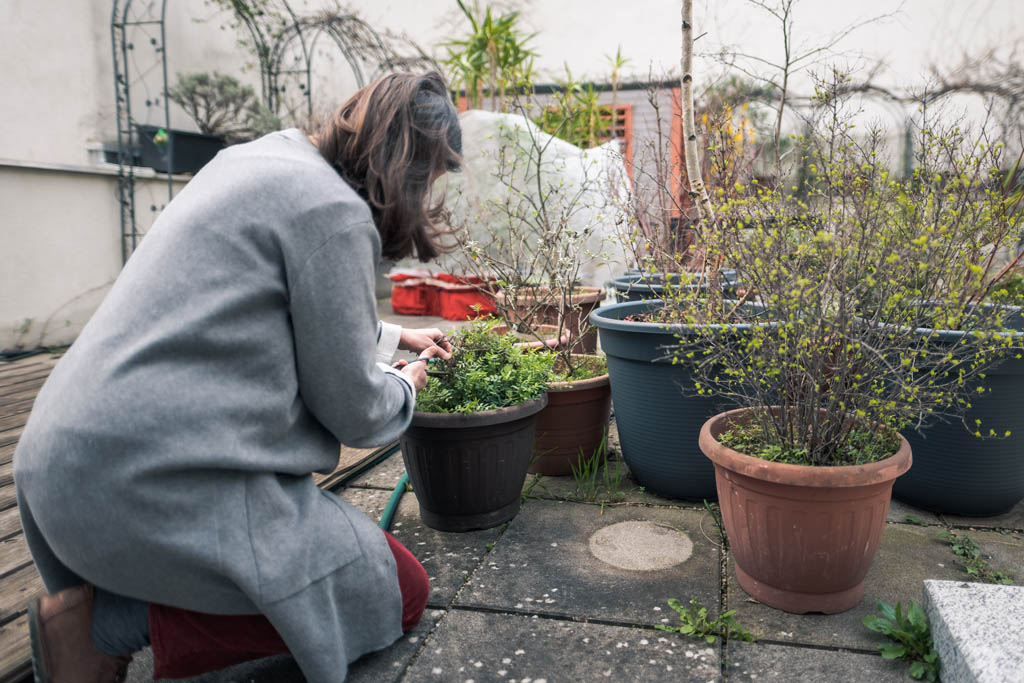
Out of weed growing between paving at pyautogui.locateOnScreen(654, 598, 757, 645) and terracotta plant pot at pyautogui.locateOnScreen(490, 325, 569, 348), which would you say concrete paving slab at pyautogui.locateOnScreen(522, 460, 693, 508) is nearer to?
terracotta plant pot at pyautogui.locateOnScreen(490, 325, 569, 348)

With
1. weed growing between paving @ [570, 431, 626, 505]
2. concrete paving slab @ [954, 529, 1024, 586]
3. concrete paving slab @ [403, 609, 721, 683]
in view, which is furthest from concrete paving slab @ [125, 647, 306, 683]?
concrete paving slab @ [954, 529, 1024, 586]

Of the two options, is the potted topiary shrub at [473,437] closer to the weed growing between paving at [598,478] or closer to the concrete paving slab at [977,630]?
the weed growing between paving at [598,478]

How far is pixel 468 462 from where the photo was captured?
2.29 m

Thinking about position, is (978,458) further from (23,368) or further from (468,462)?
(23,368)

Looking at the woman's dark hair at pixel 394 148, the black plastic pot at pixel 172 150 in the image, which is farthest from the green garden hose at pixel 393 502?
the black plastic pot at pixel 172 150

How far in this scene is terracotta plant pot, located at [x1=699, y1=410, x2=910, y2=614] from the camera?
5.81 ft

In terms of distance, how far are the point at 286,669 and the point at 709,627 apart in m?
1.03

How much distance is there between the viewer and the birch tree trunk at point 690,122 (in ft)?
8.61

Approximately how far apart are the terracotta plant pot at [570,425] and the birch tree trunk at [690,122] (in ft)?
2.49

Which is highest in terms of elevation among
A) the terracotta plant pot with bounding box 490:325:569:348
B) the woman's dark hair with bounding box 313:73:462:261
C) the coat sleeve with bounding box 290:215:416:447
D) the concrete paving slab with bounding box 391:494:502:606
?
the woman's dark hair with bounding box 313:73:462:261

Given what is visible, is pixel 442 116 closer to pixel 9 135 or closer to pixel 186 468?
pixel 186 468

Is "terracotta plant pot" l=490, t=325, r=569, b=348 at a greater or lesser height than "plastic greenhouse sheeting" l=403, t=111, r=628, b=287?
lesser

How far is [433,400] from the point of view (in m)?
2.34

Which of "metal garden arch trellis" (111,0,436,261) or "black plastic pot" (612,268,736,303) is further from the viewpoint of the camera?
"metal garden arch trellis" (111,0,436,261)
